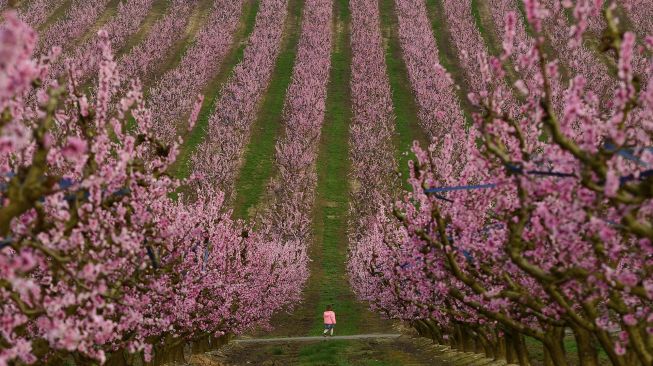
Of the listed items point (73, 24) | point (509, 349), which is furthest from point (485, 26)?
point (509, 349)

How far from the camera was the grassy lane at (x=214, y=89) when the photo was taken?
8088 centimetres

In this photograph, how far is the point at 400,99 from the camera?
305 feet

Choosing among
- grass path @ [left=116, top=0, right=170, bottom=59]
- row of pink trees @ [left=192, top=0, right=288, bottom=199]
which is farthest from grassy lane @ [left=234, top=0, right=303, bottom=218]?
grass path @ [left=116, top=0, right=170, bottom=59]

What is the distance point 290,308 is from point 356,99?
3859cm

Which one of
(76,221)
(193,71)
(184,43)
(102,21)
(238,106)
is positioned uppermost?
(102,21)

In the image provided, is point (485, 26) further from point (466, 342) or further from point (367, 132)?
point (466, 342)

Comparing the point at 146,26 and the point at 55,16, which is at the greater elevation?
the point at 55,16

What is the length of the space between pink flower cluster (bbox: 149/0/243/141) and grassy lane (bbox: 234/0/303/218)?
340 inches

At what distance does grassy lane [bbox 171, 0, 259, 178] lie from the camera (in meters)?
80.9

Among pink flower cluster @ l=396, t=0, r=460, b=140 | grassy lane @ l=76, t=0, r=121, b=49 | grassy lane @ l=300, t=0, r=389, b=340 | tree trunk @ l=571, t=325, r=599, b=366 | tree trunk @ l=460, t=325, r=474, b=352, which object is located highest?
grassy lane @ l=76, t=0, r=121, b=49

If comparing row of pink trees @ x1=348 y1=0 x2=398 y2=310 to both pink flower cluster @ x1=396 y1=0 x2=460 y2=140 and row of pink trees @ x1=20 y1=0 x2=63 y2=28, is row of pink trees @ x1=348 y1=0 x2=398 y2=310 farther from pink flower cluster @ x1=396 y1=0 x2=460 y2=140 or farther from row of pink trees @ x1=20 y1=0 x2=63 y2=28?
row of pink trees @ x1=20 y1=0 x2=63 y2=28

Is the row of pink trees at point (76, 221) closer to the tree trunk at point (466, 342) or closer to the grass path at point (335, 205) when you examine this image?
the tree trunk at point (466, 342)

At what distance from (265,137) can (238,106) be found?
551 cm

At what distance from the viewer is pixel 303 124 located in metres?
84.9
